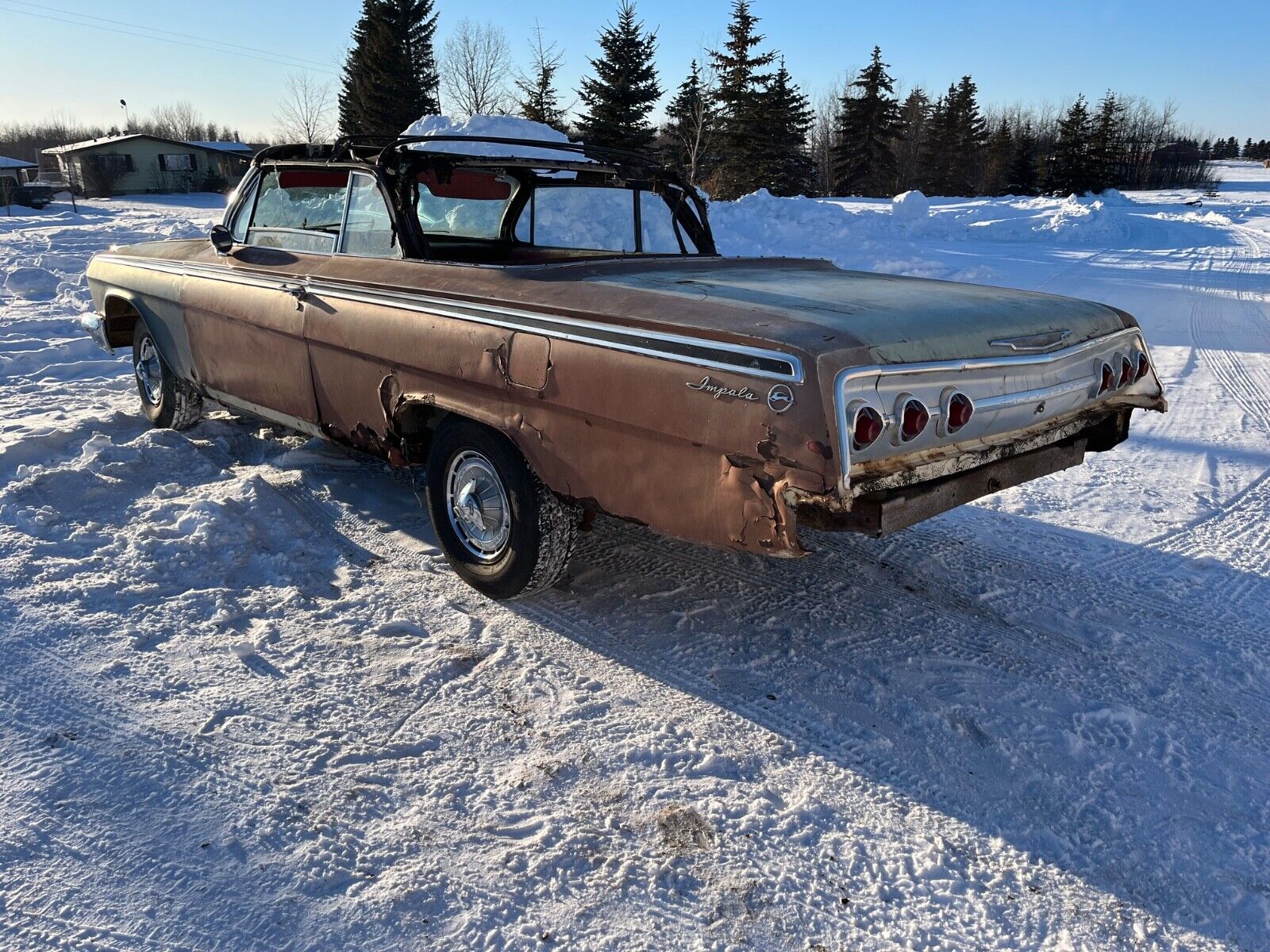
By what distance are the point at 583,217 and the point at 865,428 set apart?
2979 mm

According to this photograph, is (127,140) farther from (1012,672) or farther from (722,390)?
(1012,672)

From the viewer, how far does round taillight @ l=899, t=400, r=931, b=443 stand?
2.56 meters

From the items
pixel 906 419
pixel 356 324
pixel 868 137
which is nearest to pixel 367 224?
pixel 356 324

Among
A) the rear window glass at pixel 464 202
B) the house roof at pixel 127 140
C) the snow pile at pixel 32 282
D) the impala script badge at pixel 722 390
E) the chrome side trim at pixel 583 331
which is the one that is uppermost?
the house roof at pixel 127 140

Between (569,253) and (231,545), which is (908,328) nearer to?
(569,253)

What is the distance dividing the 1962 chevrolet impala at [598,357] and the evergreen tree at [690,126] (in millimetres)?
24053

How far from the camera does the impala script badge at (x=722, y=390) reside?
2473mm

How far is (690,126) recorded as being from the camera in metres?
31.8

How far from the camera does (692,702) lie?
2969mm

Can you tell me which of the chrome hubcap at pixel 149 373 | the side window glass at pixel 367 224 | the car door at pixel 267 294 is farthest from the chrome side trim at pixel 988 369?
the chrome hubcap at pixel 149 373

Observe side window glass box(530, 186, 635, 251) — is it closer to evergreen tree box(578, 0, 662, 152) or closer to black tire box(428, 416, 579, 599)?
black tire box(428, 416, 579, 599)

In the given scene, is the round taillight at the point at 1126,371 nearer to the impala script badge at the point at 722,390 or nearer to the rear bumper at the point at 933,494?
the rear bumper at the point at 933,494

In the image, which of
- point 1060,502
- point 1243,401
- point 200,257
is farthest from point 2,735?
point 1243,401

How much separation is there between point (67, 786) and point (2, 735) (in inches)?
15.9
